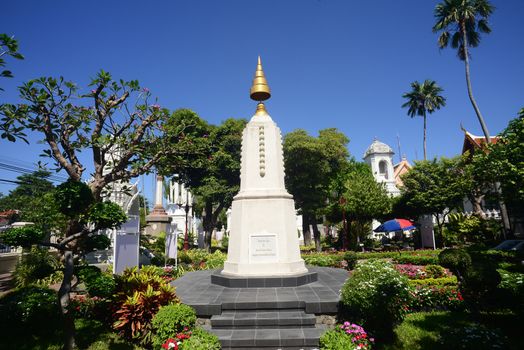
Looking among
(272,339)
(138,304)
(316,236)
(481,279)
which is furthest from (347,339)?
(316,236)

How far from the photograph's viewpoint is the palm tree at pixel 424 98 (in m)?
44.7

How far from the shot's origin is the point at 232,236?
431 inches

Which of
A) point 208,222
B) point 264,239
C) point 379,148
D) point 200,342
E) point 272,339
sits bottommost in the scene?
point 272,339

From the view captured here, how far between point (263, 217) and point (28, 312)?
24.6ft

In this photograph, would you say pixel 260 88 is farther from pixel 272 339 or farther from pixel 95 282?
pixel 272 339

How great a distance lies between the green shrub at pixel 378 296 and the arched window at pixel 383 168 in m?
47.5

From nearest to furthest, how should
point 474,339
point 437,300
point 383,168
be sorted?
1. point 474,339
2. point 437,300
3. point 383,168

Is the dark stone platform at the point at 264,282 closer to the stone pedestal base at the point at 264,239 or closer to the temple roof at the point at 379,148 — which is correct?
the stone pedestal base at the point at 264,239

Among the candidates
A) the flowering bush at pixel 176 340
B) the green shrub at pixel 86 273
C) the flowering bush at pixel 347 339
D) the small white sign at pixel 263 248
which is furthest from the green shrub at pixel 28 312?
the flowering bush at pixel 347 339

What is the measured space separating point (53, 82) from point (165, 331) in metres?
6.80

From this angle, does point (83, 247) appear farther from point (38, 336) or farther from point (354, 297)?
point (354, 297)

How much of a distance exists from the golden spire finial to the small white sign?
19.5ft

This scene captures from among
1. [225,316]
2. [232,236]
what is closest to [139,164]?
[232,236]

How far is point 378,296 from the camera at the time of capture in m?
6.42
